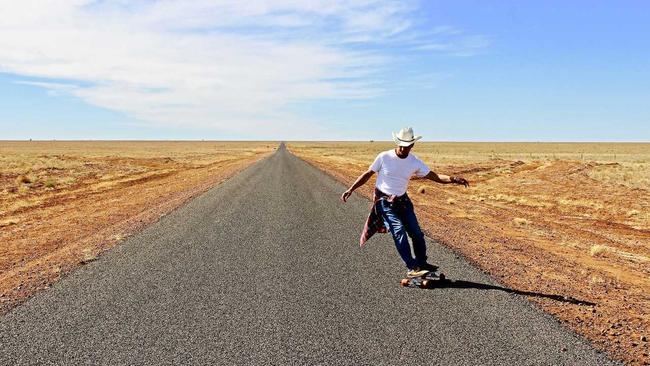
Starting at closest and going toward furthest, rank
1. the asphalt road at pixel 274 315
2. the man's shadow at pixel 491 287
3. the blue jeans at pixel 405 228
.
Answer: the asphalt road at pixel 274 315
the man's shadow at pixel 491 287
the blue jeans at pixel 405 228

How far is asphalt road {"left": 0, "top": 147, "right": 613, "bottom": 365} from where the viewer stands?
4.34 meters

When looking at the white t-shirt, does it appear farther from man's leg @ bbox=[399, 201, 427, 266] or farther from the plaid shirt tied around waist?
man's leg @ bbox=[399, 201, 427, 266]

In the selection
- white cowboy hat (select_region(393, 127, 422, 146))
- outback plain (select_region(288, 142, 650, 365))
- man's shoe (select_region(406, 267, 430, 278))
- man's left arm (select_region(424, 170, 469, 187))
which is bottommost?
outback plain (select_region(288, 142, 650, 365))

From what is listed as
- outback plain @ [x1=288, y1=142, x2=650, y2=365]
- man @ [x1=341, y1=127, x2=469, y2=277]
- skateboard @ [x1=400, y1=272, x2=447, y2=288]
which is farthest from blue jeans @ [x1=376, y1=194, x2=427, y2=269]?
outback plain @ [x1=288, y1=142, x2=650, y2=365]

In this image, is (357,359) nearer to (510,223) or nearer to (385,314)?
(385,314)

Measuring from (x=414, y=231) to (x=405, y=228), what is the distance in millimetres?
175

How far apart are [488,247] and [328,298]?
481 cm

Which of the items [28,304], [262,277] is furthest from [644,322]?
[28,304]

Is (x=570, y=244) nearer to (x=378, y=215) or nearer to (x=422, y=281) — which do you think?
(x=422, y=281)

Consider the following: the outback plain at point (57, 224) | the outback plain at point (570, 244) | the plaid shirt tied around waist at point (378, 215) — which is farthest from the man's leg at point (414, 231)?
the outback plain at point (57, 224)

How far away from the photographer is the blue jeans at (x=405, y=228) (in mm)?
6516

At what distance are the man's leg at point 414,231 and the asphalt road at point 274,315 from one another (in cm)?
46

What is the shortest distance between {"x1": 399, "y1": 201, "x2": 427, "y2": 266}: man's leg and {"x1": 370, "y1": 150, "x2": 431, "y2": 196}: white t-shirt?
0.87ft

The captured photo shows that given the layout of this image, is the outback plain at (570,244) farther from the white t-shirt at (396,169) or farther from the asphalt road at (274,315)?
the white t-shirt at (396,169)
